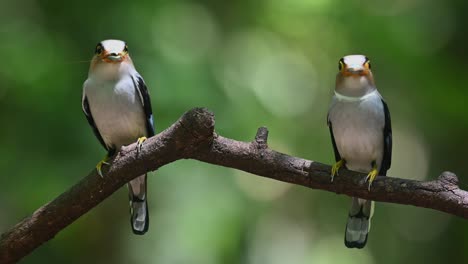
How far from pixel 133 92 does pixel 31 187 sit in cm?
177

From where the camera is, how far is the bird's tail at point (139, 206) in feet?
15.1

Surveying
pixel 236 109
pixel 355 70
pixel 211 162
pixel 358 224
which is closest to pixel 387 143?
pixel 358 224

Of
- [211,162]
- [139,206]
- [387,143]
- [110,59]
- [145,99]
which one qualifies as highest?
[110,59]

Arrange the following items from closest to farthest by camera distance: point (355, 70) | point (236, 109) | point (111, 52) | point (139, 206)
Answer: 1. point (355, 70)
2. point (111, 52)
3. point (139, 206)
4. point (236, 109)

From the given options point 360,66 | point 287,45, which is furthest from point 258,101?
point 360,66

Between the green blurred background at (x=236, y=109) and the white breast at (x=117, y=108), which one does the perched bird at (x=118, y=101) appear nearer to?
the white breast at (x=117, y=108)

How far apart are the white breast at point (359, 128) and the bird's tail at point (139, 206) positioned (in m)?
1.22

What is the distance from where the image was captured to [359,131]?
14.0 feet

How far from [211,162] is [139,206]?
3.77ft

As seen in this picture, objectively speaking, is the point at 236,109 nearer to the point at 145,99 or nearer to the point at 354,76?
the point at 145,99

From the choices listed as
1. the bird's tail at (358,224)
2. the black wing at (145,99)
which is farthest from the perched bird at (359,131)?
the black wing at (145,99)

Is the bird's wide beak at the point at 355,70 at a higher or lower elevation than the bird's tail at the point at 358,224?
higher

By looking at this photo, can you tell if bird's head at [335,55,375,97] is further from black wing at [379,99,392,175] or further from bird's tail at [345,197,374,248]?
bird's tail at [345,197,374,248]

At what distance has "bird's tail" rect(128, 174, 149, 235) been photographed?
4594 millimetres
